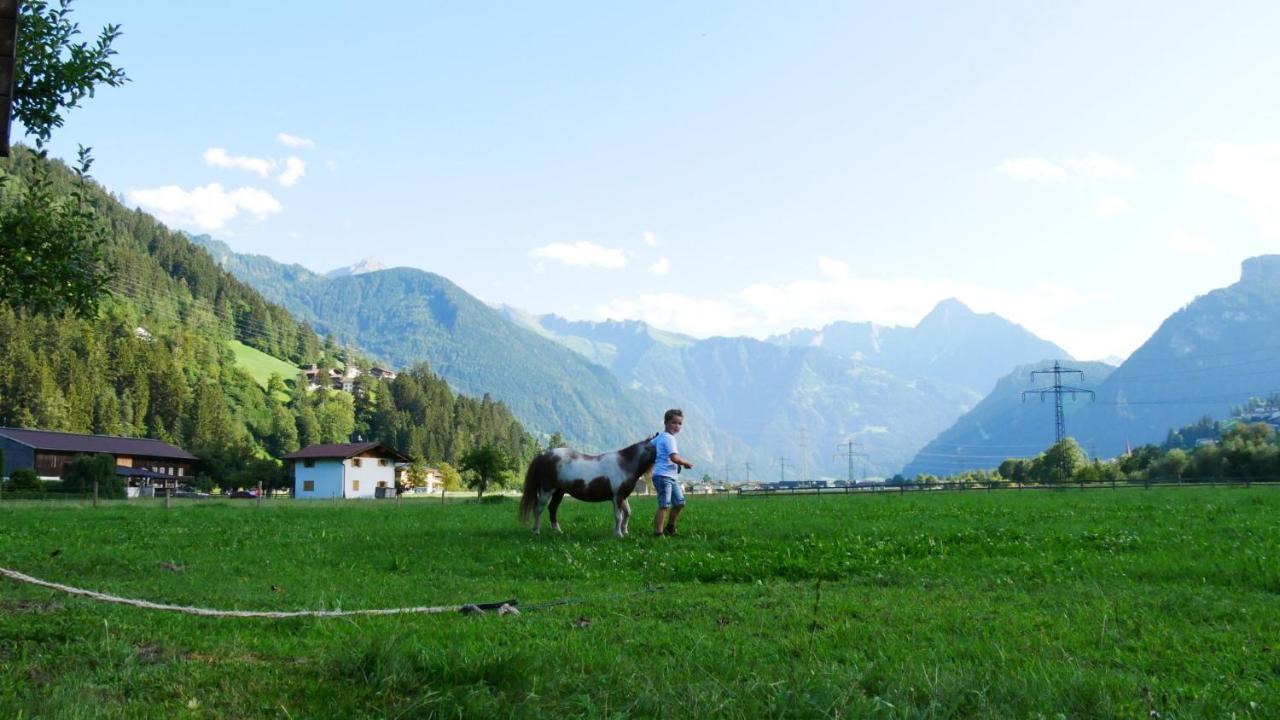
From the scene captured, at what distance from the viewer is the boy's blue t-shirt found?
61.9 feet

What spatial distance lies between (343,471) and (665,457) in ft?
380

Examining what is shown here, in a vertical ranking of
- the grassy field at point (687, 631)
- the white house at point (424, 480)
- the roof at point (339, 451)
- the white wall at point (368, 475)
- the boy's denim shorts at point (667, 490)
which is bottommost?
the white house at point (424, 480)

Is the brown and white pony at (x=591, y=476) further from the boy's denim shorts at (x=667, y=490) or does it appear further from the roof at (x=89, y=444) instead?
the roof at (x=89, y=444)

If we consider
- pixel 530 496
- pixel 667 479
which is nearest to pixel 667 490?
pixel 667 479

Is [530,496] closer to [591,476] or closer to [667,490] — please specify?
[591,476]

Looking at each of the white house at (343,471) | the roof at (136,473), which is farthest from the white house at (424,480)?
the roof at (136,473)

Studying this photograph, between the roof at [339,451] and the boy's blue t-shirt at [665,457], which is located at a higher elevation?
the boy's blue t-shirt at [665,457]

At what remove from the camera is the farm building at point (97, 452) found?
390ft

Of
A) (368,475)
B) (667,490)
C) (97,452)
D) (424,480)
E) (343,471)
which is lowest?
(424,480)

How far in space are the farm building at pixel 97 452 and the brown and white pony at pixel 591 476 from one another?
11542 cm

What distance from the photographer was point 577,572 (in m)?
14.3

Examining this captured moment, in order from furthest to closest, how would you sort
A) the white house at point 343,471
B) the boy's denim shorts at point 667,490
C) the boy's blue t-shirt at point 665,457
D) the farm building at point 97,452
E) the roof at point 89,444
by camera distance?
the white house at point 343,471 → the roof at point 89,444 → the farm building at point 97,452 → the boy's blue t-shirt at point 665,457 → the boy's denim shorts at point 667,490

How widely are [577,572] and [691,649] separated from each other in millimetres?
6641

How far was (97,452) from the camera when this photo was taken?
126 metres
